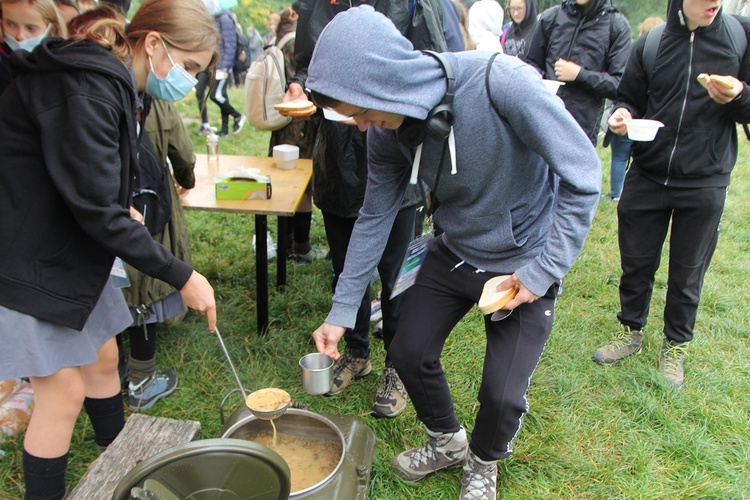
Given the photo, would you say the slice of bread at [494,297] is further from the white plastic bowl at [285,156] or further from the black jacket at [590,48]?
the black jacket at [590,48]

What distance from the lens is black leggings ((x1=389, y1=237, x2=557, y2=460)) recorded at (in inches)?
73.8

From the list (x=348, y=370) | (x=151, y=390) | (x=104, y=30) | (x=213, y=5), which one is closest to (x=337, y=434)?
(x=348, y=370)

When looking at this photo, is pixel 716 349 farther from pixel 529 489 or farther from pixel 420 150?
pixel 420 150

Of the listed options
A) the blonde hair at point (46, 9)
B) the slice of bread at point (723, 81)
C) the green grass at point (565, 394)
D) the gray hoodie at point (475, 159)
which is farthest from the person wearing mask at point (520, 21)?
the blonde hair at point (46, 9)

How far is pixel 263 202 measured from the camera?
2.86m

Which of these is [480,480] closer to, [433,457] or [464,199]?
[433,457]

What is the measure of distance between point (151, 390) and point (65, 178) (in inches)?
60.6

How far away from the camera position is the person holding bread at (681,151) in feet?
8.43

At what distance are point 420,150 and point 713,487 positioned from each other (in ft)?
6.21

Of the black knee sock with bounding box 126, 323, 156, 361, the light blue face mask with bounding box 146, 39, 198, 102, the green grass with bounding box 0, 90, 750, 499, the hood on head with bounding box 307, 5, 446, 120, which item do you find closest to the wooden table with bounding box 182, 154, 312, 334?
the green grass with bounding box 0, 90, 750, 499

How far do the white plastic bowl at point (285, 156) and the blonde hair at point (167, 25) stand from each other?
1349 mm

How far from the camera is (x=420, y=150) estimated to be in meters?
1.79

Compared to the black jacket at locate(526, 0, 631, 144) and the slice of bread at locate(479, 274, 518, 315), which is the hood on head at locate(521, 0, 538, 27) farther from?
the slice of bread at locate(479, 274, 518, 315)

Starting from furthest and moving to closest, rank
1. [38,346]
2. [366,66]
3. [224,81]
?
1. [224,81]
2. [38,346]
3. [366,66]
